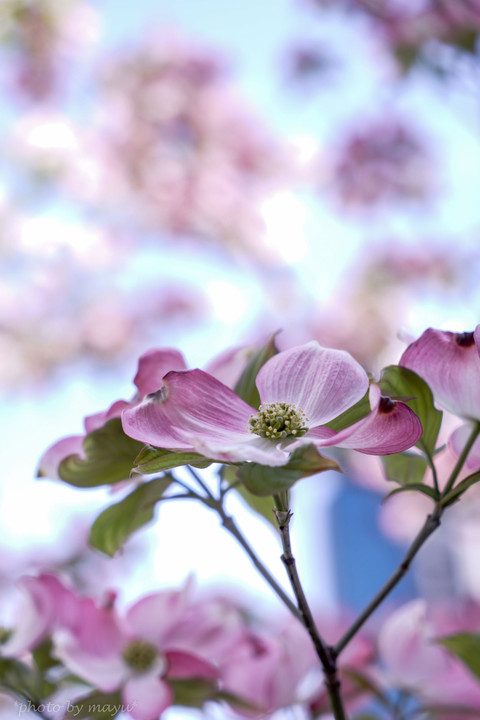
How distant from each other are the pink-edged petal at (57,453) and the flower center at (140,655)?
0.14 m

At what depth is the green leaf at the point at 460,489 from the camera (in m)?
0.30

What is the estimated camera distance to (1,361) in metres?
3.92

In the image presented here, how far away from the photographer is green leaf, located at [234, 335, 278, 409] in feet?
1.11

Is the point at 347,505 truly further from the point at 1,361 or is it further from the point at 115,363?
the point at 1,361

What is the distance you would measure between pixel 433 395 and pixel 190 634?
25cm

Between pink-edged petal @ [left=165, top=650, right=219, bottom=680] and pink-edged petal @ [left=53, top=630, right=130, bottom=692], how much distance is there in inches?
1.1

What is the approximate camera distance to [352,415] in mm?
294

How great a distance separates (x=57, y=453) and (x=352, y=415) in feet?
0.52

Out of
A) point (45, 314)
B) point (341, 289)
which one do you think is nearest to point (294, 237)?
point (341, 289)

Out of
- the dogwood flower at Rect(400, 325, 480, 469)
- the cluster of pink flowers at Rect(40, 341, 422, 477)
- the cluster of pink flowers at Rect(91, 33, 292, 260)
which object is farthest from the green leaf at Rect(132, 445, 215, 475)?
the cluster of pink flowers at Rect(91, 33, 292, 260)

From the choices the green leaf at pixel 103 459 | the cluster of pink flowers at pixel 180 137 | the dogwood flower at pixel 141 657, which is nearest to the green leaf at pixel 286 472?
the green leaf at pixel 103 459

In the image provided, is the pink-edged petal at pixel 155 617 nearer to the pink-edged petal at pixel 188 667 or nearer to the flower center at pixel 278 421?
the pink-edged petal at pixel 188 667

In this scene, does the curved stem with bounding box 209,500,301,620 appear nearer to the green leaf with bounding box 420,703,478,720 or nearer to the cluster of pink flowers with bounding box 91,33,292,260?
the green leaf with bounding box 420,703,478,720

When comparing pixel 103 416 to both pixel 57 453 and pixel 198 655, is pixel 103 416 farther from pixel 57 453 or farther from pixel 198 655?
pixel 198 655
